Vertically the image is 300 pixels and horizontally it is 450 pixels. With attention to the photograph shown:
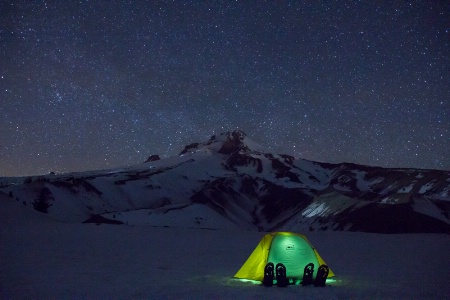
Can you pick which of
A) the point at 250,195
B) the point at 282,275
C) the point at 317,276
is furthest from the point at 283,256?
the point at 250,195

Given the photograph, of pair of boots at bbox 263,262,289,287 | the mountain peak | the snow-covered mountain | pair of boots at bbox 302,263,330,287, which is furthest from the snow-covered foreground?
the mountain peak

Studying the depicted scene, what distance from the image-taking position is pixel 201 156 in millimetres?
171500

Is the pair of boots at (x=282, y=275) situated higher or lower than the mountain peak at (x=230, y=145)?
lower

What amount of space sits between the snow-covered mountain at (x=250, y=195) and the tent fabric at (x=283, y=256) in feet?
173

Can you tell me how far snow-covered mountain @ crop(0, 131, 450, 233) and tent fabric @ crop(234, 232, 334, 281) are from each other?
52.9 m

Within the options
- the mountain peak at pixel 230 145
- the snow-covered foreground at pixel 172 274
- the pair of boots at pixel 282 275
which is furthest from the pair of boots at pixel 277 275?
the mountain peak at pixel 230 145

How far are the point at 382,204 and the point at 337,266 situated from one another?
2608 inches

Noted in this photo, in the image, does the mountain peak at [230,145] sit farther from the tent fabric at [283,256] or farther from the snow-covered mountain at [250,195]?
the tent fabric at [283,256]

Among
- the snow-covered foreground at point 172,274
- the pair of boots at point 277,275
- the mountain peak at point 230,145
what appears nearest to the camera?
the snow-covered foreground at point 172,274

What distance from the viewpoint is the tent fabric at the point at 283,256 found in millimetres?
14320

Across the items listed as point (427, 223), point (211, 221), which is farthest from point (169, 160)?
point (427, 223)

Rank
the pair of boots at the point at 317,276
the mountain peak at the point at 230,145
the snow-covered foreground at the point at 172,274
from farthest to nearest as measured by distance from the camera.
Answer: the mountain peak at the point at 230,145, the pair of boots at the point at 317,276, the snow-covered foreground at the point at 172,274

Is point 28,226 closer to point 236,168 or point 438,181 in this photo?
point 438,181

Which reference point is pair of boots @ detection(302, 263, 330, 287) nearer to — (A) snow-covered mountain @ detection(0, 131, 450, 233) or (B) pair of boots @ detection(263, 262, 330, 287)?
(B) pair of boots @ detection(263, 262, 330, 287)
